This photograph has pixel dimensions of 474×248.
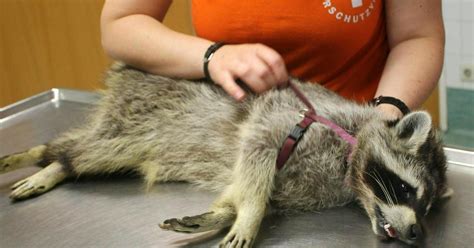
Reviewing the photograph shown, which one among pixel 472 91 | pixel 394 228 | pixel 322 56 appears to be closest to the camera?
pixel 394 228

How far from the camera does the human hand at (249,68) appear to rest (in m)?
0.97

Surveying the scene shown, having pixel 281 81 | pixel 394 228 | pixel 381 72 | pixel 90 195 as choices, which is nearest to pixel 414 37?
pixel 381 72

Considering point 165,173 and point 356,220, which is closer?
point 356,220

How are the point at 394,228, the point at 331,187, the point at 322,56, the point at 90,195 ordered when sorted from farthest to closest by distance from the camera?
the point at 322,56 → the point at 90,195 → the point at 331,187 → the point at 394,228

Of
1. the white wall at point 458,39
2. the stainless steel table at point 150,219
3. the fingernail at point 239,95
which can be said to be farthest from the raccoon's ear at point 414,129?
the white wall at point 458,39

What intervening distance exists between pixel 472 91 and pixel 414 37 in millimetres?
1032

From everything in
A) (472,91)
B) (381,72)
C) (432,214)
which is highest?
(381,72)

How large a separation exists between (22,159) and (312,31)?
58 centimetres

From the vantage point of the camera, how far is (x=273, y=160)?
96cm

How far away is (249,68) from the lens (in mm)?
973

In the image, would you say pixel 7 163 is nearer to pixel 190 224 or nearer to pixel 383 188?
pixel 190 224

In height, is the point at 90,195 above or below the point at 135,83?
below

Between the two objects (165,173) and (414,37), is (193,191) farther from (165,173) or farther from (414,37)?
(414,37)

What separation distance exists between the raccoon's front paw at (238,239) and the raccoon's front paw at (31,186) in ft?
1.26
